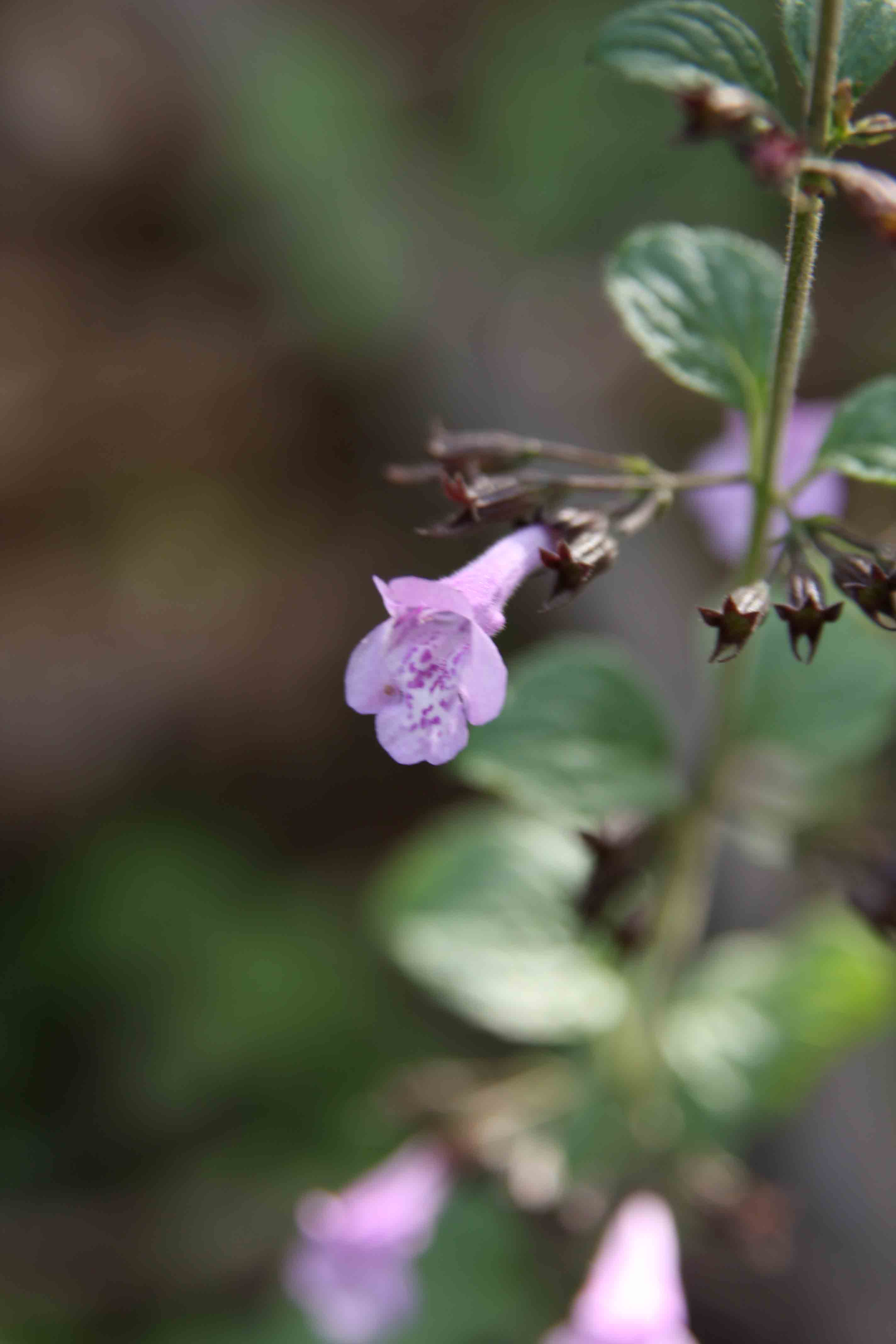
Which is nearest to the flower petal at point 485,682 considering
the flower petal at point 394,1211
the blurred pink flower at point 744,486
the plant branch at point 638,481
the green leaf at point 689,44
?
the plant branch at point 638,481

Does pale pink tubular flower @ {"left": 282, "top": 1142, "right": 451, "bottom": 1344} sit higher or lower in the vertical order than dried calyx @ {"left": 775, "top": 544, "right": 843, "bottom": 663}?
lower

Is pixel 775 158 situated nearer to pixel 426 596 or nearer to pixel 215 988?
pixel 426 596

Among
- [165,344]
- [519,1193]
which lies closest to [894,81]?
[165,344]

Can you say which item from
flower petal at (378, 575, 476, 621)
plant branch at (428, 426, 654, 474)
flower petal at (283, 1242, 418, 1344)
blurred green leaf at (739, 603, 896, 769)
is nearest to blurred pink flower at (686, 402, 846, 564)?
blurred green leaf at (739, 603, 896, 769)

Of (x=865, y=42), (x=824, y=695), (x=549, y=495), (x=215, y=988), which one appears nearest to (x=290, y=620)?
(x=215, y=988)

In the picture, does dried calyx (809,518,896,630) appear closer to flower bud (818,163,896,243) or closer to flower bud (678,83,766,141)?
flower bud (818,163,896,243)

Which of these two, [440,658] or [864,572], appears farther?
[440,658]
